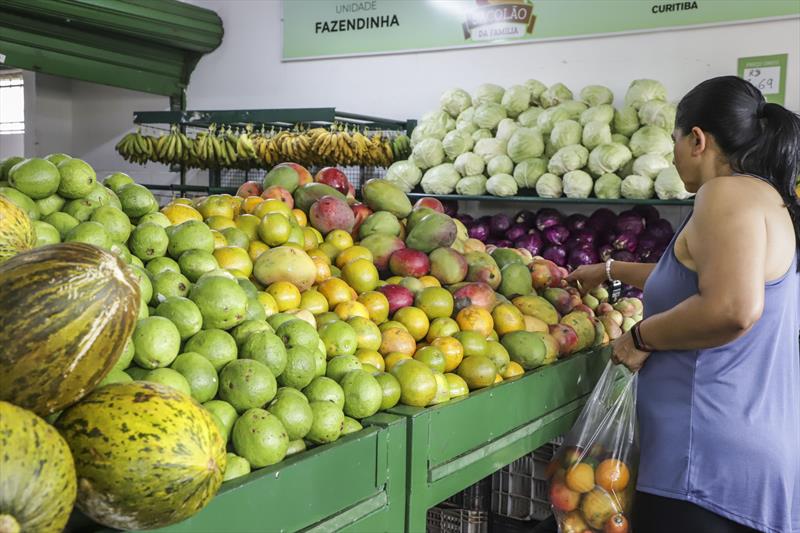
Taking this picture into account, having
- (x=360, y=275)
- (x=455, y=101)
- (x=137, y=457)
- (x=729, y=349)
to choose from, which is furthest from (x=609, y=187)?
(x=137, y=457)

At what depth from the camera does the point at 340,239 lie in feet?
7.89

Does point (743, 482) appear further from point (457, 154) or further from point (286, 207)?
point (457, 154)

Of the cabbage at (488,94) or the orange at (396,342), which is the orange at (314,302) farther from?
the cabbage at (488,94)

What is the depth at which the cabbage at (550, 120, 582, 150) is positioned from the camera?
4.82 metres

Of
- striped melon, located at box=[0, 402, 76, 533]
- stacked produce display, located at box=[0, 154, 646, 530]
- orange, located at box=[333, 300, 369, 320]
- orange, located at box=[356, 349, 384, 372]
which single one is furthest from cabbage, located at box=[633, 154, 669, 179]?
striped melon, located at box=[0, 402, 76, 533]

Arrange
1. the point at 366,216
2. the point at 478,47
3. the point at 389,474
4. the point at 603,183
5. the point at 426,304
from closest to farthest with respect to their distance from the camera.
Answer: the point at 389,474 < the point at 426,304 < the point at 366,216 < the point at 603,183 < the point at 478,47

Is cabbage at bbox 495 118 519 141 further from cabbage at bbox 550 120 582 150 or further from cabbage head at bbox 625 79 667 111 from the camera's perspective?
cabbage head at bbox 625 79 667 111

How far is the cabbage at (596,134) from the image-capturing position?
4695 millimetres

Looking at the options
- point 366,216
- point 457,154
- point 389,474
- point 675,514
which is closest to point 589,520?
point 675,514

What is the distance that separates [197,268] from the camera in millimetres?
1771

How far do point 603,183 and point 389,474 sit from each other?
3.38 meters

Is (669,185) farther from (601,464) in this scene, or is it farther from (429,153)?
(601,464)

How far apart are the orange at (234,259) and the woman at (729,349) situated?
40.8 inches

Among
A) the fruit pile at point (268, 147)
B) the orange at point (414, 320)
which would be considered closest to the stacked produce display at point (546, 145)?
the fruit pile at point (268, 147)
